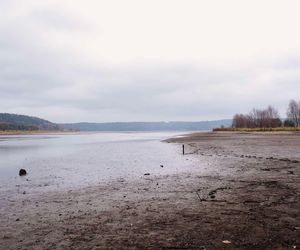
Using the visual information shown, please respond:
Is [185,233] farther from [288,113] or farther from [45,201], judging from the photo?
[288,113]

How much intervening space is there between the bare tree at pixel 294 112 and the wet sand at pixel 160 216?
489 feet

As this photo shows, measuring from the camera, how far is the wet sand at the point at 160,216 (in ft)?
24.4

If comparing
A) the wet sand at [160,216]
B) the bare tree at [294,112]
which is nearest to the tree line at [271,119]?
the bare tree at [294,112]

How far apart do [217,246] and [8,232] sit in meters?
5.46

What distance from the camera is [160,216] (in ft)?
32.4

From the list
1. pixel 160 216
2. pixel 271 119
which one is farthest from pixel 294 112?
pixel 160 216

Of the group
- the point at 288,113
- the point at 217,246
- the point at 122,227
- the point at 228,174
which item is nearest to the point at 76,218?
the point at 122,227

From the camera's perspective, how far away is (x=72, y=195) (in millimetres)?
14180

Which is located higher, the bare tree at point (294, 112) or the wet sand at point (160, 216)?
the bare tree at point (294, 112)

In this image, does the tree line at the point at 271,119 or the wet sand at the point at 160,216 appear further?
the tree line at the point at 271,119

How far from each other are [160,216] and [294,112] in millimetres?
158685

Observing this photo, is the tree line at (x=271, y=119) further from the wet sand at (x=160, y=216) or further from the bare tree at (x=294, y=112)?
the wet sand at (x=160, y=216)

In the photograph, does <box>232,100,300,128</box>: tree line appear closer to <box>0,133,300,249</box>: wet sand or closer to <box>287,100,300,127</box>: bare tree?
<box>287,100,300,127</box>: bare tree

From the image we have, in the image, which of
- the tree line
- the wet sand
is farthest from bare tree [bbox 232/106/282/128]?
the wet sand
